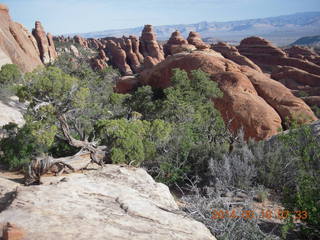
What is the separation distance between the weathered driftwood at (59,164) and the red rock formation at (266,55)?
2038 inches

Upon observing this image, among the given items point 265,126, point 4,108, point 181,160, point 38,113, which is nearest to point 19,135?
point 38,113

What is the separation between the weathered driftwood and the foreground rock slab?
1.59 m

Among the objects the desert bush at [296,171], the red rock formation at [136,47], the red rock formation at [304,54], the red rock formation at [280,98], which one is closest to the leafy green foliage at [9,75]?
the red rock formation at [280,98]

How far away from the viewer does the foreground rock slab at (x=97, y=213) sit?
4.60 metres

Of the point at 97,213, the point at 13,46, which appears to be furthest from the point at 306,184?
the point at 13,46

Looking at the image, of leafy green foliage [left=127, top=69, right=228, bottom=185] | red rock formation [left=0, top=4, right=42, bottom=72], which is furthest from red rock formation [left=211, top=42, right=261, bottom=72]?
red rock formation [left=0, top=4, right=42, bottom=72]

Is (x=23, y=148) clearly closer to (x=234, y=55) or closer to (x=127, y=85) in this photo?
(x=127, y=85)

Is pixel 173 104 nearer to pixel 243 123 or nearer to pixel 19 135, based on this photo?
pixel 243 123

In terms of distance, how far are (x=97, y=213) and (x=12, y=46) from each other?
3431 centimetres

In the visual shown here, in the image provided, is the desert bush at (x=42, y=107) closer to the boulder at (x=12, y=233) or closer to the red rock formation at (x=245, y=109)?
the boulder at (x=12, y=233)

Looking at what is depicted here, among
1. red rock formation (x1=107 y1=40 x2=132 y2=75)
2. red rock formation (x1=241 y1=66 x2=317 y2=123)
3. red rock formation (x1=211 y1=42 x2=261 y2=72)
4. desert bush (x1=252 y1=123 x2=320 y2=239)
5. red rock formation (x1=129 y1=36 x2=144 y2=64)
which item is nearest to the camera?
desert bush (x1=252 y1=123 x2=320 y2=239)

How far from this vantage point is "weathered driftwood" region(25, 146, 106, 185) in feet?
25.6

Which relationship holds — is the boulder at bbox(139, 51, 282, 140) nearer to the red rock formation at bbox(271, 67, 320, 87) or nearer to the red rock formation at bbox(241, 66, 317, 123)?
the red rock formation at bbox(241, 66, 317, 123)

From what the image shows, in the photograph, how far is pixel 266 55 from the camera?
203 ft
